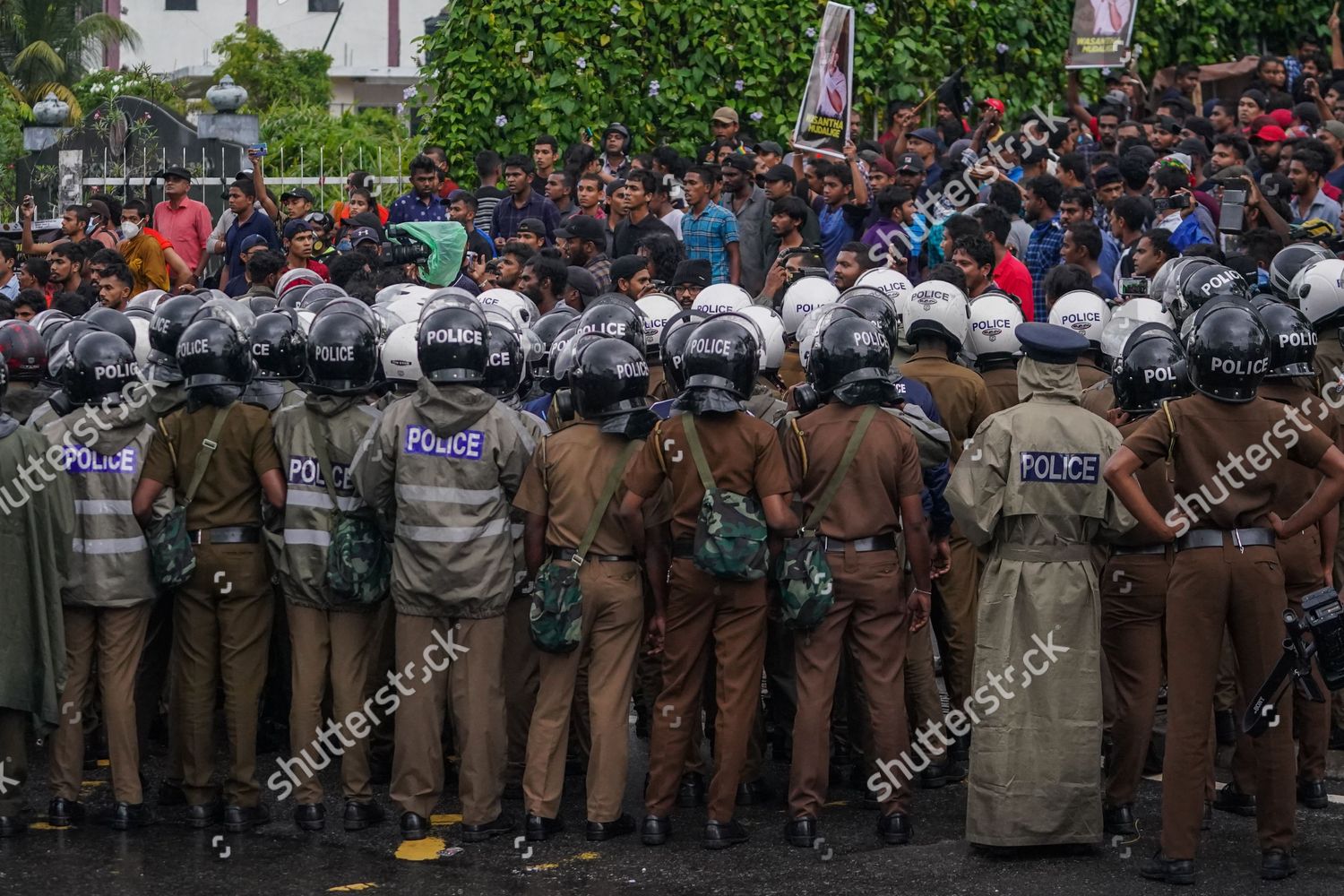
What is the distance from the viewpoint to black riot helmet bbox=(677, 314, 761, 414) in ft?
24.8

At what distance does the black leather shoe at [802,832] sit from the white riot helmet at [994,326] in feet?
8.96

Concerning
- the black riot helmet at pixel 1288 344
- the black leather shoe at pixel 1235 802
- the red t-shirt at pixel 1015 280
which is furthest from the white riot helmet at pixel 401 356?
the red t-shirt at pixel 1015 280

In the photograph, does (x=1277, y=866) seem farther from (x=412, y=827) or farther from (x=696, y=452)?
(x=412, y=827)

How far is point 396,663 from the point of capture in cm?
819

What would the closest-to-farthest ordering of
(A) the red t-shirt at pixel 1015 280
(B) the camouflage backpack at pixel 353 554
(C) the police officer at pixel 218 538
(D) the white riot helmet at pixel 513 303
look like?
(B) the camouflage backpack at pixel 353 554, (C) the police officer at pixel 218 538, (D) the white riot helmet at pixel 513 303, (A) the red t-shirt at pixel 1015 280

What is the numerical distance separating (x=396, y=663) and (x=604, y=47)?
10452 millimetres

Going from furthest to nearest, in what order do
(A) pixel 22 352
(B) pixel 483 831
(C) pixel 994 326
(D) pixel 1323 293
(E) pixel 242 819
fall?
(C) pixel 994 326
(D) pixel 1323 293
(A) pixel 22 352
(E) pixel 242 819
(B) pixel 483 831

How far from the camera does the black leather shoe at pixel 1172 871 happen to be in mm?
7008

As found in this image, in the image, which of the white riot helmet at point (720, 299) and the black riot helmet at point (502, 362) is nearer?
the black riot helmet at point (502, 362)

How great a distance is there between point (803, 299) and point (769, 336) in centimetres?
101

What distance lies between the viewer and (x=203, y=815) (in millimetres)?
8078

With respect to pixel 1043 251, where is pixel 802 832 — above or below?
below

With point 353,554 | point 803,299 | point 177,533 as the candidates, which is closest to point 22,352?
point 177,533

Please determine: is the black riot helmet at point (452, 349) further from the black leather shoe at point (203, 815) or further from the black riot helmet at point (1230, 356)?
the black riot helmet at point (1230, 356)
